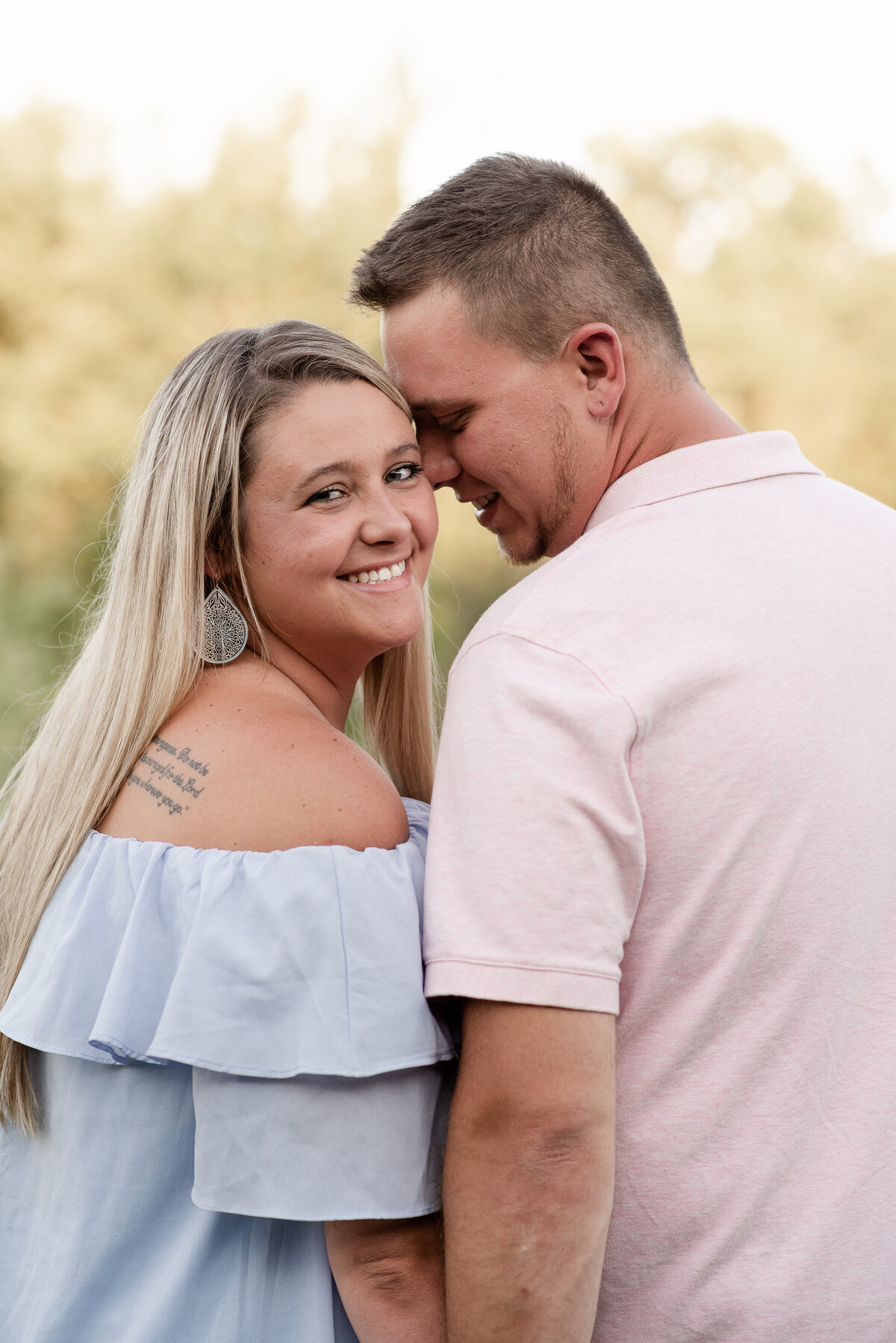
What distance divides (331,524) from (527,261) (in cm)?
53

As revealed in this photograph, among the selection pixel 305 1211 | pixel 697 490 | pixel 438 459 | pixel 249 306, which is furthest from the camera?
pixel 249 306

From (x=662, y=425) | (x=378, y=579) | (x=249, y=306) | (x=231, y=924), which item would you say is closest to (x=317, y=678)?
(x=378, y=579)

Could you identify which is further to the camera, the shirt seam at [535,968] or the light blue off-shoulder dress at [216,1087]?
the light blue off-shoulder dress at [216,1087]

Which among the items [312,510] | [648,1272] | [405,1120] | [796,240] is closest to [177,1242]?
[405,1120]

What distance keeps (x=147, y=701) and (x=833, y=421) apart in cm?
977

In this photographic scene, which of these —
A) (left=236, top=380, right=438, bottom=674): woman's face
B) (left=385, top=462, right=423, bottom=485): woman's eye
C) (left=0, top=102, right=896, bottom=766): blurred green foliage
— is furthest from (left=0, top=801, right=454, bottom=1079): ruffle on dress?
(left=0, top=102, right=896, bottom=766): blurred green foliage

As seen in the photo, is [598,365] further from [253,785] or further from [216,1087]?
[216,1087]

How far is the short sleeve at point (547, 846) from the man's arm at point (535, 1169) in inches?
1.7

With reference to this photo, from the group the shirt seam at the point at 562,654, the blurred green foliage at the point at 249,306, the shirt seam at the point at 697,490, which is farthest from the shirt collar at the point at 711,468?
the blurred green foliage at the point at 249,306

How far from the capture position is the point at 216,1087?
4.50 feet

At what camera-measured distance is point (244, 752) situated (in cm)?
153

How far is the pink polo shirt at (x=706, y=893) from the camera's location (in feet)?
3.99

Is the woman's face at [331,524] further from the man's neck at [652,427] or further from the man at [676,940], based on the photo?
the man at [676,940]

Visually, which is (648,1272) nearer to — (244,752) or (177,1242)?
(177,1242)
